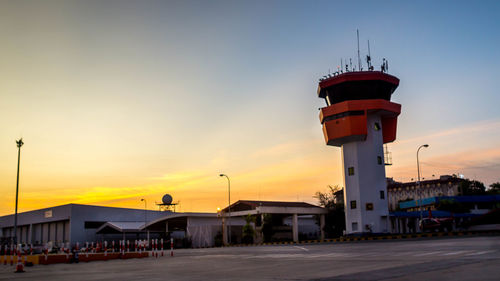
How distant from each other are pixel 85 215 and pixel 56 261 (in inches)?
2482

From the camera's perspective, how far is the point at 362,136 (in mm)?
63719

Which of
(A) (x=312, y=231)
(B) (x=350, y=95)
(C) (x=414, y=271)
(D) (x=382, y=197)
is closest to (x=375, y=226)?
(D) (x=382, y=197)

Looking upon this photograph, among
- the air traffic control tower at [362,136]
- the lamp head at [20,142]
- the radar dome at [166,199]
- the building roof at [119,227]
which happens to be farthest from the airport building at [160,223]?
the lamp head at [20,142]

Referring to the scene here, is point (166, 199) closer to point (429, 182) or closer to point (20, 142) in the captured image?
point (20, 142)

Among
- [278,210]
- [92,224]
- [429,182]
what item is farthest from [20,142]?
[429,182]

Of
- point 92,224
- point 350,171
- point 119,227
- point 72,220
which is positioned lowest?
point 119,227

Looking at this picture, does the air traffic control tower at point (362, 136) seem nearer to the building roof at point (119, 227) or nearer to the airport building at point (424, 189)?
the building roof at point (119, 227)

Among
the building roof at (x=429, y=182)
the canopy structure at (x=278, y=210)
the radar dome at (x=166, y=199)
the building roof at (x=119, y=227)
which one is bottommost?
the building roof at (x=119, y=227)

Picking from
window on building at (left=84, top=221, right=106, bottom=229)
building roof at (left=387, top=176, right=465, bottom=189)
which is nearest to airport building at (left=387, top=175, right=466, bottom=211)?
building roof at (left=387, top=176, right=465, bottom=189)

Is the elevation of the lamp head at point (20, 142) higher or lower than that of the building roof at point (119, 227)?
higher

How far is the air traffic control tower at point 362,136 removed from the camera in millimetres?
63406

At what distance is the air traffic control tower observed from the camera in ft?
208

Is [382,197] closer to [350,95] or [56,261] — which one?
[350,95]

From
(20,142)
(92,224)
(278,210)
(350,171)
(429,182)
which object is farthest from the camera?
(429,182)
